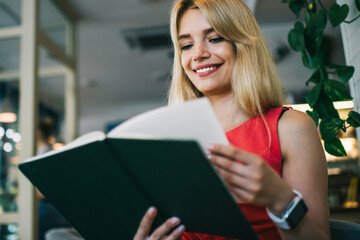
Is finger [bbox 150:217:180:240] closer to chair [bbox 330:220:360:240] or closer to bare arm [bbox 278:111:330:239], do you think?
bare arm [bbox 278:111:330:239]

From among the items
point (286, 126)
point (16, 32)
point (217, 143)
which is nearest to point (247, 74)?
point (286, 126)

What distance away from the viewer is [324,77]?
139 centimetres

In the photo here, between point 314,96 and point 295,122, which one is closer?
point 295,122

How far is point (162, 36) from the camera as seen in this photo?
4688 millimetres

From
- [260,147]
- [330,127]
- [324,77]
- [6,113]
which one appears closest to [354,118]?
[330,127]

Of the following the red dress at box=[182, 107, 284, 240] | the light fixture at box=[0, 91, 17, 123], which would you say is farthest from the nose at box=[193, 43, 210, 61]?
the light fixture at box=[0, 91, 17, 123]

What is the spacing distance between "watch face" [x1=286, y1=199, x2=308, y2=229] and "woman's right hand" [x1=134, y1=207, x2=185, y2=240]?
267 mm

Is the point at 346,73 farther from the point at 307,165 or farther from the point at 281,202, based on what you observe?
the point at 281,202

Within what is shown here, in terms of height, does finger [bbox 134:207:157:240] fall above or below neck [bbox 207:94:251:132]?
below

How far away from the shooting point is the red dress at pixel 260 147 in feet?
3.27

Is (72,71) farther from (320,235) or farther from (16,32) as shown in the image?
(320,235)

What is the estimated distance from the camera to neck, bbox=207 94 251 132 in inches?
47.3

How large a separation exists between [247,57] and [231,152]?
610mm

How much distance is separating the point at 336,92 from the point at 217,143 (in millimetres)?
875
